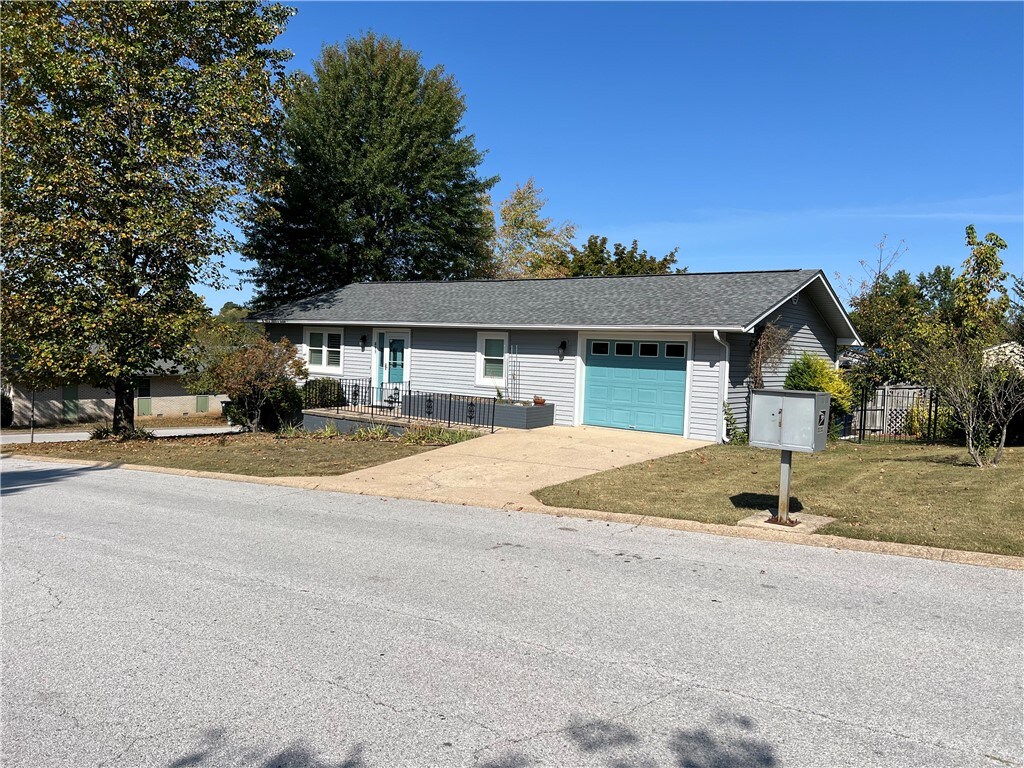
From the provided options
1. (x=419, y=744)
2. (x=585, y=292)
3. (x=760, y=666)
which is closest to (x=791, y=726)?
(x=760, y=666)

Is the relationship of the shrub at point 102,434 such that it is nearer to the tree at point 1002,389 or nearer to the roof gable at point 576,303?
the roof gable at point 576,303

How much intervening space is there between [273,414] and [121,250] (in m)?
6.32

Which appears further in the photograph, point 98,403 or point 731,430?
point 98,403

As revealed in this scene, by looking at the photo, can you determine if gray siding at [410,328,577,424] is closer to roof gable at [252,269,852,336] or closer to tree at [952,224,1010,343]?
roof gable at [252,269,852,336]

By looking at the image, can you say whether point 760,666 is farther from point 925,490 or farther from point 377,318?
point 377,318

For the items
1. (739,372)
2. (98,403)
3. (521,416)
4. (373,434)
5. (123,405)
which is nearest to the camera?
(739,372)

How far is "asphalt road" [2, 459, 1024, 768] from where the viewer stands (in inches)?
148

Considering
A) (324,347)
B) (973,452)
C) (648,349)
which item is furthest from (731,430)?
(324,347)

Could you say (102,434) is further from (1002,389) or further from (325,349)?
(1002,389)

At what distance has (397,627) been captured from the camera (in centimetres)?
543

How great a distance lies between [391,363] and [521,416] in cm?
714

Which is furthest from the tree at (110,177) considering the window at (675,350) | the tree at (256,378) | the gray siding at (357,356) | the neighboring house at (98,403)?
the neighboring house at (98,403)

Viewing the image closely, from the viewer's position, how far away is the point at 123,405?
2220 centimetres

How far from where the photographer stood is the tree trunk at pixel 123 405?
Result: 2192cm
